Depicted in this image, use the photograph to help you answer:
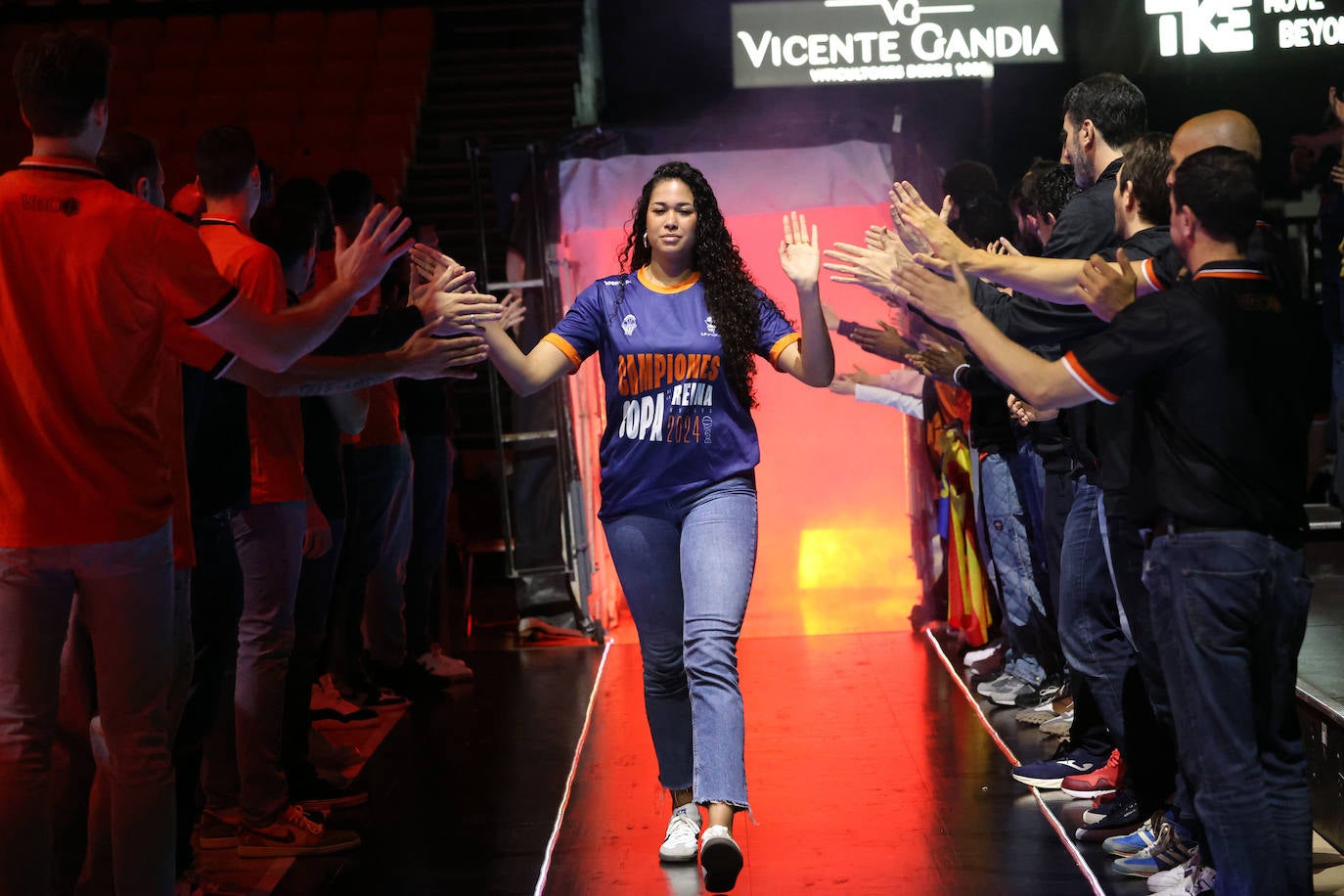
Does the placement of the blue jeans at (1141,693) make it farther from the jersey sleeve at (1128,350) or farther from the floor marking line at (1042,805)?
the jersey sleeve at (1128,350)

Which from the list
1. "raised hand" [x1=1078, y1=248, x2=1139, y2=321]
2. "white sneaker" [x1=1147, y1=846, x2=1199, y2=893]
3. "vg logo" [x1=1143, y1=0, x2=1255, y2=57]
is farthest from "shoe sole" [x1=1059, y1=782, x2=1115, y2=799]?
"vg logo" [x1=1143, y1=0, x2=1255, y2=57]

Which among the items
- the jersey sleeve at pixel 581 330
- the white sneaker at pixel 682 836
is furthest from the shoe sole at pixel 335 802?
the jersey sleeve at pixel 581 330

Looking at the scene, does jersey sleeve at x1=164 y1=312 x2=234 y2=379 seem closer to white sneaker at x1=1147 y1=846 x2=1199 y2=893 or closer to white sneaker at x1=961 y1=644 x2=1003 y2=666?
white sneaker at x1=1147 y1=846 x2=1199 y2=893

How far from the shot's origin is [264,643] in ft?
11.9

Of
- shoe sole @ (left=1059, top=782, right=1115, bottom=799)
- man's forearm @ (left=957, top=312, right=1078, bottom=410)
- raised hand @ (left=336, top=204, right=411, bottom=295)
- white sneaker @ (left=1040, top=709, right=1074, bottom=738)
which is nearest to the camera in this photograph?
man's forearm @ (left=957, top=312, right=1078, bottom=410)

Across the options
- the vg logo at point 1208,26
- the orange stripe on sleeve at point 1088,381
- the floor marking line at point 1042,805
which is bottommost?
the floor marking line at point 1042,805

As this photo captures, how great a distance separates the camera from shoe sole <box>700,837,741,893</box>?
311 centimetres

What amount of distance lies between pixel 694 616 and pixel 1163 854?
1.20 meters

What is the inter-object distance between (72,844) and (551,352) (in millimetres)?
1556

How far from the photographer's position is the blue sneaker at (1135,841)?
3.30 meters

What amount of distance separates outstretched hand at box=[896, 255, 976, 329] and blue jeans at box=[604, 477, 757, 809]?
791mm

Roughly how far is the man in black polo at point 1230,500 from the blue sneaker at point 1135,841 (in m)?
0.74

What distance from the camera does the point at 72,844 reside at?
2.88 metres

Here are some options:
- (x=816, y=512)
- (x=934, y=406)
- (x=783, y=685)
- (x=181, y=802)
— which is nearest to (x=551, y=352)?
(x=181, y=802)
